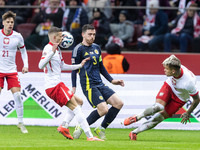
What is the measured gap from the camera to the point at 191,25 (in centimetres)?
1520

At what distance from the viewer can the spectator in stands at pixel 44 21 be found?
50.1ft

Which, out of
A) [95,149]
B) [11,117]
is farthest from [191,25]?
[95,149]

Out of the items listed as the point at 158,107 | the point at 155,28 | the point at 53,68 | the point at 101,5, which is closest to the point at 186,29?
the point at 155,28

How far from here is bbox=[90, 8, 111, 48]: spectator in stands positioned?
598 inches

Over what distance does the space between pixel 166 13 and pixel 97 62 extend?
5721mm

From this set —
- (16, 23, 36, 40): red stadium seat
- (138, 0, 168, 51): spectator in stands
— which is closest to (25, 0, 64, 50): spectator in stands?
(16, 23, 36, 40): red stadium seat

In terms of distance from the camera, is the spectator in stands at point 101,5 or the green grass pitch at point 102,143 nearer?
the green grass pitch at point 102,143

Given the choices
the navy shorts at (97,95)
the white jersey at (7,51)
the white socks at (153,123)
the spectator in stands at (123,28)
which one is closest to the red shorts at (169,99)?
the white socks at (153,123)

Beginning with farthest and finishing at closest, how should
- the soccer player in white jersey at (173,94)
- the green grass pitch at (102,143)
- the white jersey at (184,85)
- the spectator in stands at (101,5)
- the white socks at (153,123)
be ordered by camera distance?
the spectator in stands at (101,5), the white socks at (153,123), the white jersey at (184,85), the soccer player in white jersey at (173,94), the green grass pitch at (102,143)

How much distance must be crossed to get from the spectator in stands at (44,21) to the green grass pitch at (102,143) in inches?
154

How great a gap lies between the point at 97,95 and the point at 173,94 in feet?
4.47

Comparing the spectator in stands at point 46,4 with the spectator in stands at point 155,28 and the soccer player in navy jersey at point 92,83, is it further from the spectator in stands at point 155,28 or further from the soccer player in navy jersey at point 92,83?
the soccer player in navy jersey at point 92,83

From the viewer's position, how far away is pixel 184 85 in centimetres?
947

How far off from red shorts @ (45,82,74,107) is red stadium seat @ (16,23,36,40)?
237 inches
